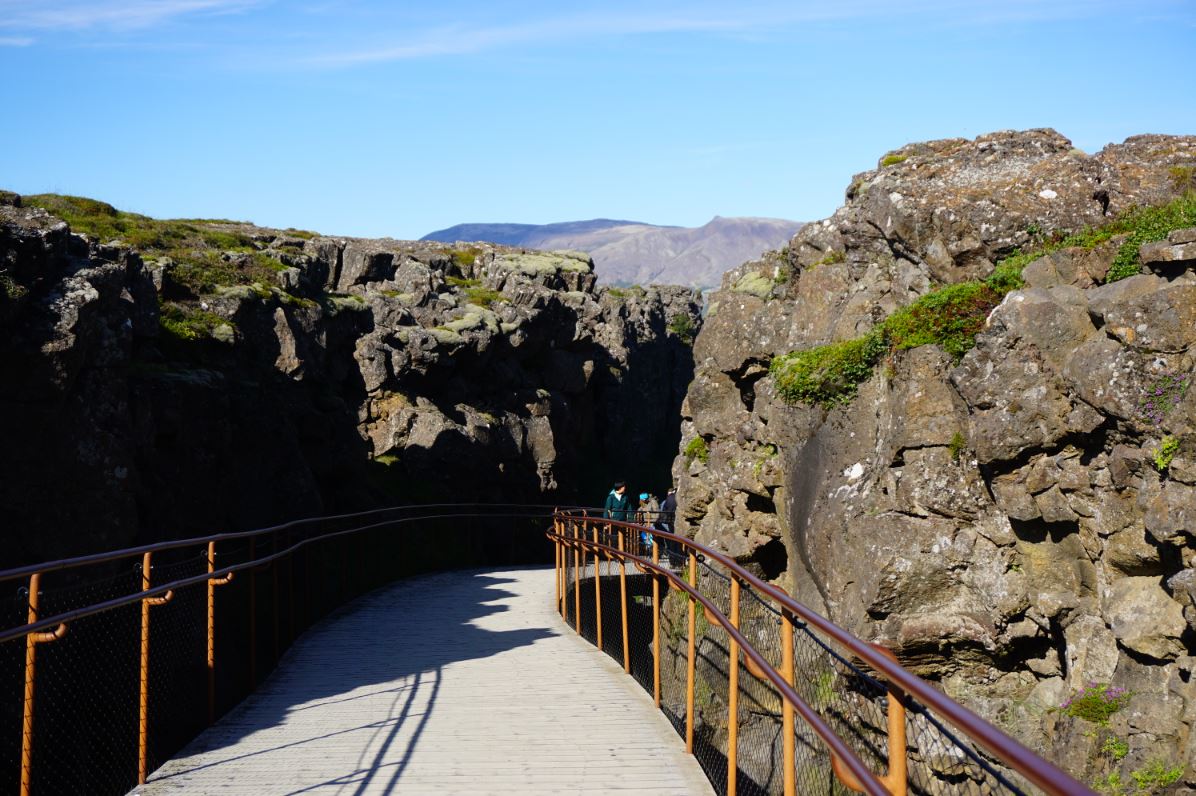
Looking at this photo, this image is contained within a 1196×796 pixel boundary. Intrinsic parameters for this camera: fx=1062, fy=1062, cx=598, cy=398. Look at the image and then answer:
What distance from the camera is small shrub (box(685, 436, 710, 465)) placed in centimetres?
2436

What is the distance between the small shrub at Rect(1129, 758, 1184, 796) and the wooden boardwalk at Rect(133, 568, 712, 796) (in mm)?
6283

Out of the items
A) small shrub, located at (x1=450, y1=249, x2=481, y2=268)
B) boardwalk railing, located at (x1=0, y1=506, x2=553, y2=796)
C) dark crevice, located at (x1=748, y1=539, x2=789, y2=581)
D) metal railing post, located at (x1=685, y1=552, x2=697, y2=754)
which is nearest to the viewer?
boardwalk railing, located at (x1=0, y1=506, x2=553, y2=796)

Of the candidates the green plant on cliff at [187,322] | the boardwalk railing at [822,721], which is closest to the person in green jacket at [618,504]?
the boardwalk railing at [822,721]

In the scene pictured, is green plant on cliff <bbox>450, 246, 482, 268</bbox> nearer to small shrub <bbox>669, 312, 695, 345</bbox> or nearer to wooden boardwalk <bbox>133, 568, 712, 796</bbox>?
small shrub <bbox>669, 312, 695, 345</bbox>

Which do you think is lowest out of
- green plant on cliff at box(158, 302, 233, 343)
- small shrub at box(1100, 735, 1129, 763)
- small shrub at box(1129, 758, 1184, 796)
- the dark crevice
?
small shrub at box(1129, 758, 1184, 796)

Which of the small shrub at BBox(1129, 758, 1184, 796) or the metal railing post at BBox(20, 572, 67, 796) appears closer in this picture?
the metal railing post at BBox(20, 572, 67, 796)

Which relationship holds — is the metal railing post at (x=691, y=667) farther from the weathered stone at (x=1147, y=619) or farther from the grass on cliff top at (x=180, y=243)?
the grass on cliff top at (x=180, y=243)

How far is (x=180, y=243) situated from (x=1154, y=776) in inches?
1197

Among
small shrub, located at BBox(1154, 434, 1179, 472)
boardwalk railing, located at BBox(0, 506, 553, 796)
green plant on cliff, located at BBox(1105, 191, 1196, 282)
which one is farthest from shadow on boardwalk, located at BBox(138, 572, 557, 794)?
green plant on cliff, located at BBox(1105, 191, 1196, 282)

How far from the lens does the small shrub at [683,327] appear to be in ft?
241

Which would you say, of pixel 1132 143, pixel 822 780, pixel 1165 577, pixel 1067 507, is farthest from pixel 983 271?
pixel 822 780

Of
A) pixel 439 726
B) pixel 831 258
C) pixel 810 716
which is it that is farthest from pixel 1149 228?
pixel 810 716

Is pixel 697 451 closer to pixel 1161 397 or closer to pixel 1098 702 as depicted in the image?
pixel 1098 702

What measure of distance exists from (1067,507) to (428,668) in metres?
8.63
